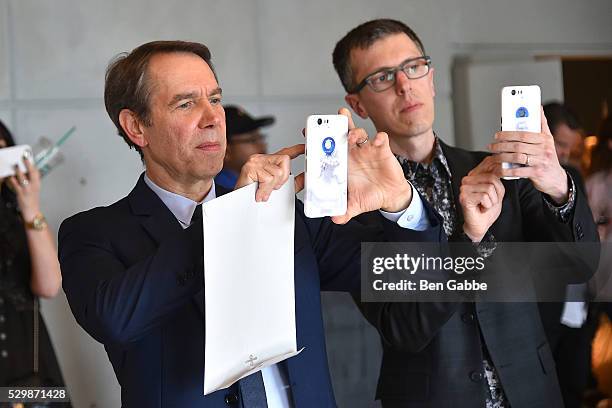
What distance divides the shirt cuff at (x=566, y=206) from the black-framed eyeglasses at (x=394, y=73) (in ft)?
1.18

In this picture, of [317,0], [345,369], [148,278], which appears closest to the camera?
[148,278]

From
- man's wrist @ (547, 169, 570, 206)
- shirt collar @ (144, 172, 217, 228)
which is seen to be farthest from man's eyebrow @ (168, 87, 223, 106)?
man's wrist @ (547, 169, 570, 206)

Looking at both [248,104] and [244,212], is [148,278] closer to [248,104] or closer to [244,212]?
[244,212]

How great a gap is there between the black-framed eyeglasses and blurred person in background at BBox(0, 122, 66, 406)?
2.44 ft

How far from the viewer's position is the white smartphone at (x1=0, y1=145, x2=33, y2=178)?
186cm

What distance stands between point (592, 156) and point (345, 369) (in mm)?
782

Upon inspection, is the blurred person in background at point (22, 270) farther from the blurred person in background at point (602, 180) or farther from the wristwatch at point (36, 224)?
the blurred person in background at point (602, 180)

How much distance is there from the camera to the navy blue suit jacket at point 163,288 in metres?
1.21

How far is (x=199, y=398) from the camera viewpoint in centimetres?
127

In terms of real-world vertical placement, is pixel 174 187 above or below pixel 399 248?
above

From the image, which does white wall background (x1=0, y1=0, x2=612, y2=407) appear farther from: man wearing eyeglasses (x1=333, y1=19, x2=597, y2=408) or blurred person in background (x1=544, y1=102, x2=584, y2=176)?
man wearing eyeglasses (x1=333, y1=19, x2=597, y2=408)

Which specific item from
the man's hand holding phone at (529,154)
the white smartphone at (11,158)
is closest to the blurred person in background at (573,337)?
the man's hand holding phone at (529,154)

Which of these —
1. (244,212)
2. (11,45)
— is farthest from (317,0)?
(244,212)

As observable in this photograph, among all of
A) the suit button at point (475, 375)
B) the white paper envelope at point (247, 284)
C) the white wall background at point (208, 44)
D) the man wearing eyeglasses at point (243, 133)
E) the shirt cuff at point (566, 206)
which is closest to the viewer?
the white paper envelope at point (247, 284)
